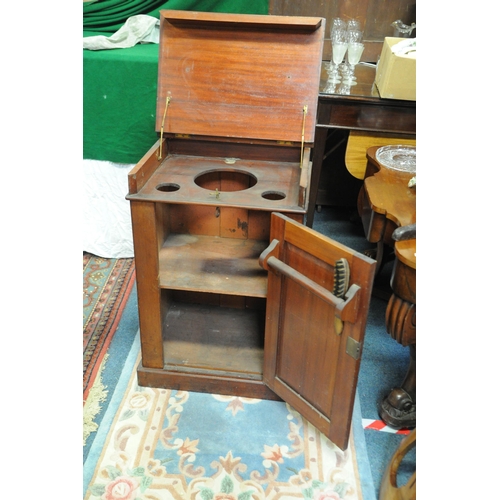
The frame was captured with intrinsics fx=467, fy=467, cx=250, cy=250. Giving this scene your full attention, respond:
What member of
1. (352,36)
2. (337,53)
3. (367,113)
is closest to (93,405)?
(367,113)

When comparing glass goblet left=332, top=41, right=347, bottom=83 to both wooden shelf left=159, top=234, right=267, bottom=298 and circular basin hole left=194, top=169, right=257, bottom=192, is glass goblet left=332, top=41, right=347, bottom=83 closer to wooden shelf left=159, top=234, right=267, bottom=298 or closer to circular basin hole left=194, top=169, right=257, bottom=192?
circular basin hole left=194, top=169, right=257, bottom=192

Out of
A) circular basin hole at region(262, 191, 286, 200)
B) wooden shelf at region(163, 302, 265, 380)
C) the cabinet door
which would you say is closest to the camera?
the cabinet door

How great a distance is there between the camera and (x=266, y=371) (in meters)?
1.50

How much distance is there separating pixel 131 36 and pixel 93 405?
158 centimetres

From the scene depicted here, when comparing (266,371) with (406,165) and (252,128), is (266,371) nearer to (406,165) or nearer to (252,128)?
(252,128)

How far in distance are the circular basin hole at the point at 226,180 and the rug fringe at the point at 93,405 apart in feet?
2.59

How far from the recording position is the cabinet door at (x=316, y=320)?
1082mm

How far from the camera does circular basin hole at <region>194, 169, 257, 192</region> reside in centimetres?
166

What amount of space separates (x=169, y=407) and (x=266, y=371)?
36 centimetres

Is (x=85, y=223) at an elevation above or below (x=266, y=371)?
above

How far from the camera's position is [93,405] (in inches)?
61.5

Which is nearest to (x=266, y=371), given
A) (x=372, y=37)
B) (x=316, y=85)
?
(x=316, y=85)

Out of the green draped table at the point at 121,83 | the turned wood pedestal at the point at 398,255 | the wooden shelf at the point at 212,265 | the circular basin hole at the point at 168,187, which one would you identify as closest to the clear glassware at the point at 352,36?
the green draped table at the point at 121,83

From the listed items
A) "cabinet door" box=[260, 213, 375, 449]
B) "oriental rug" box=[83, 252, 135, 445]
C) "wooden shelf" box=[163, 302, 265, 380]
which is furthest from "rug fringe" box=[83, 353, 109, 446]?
"cabinet door" box=[260, 213, 375, 449]
